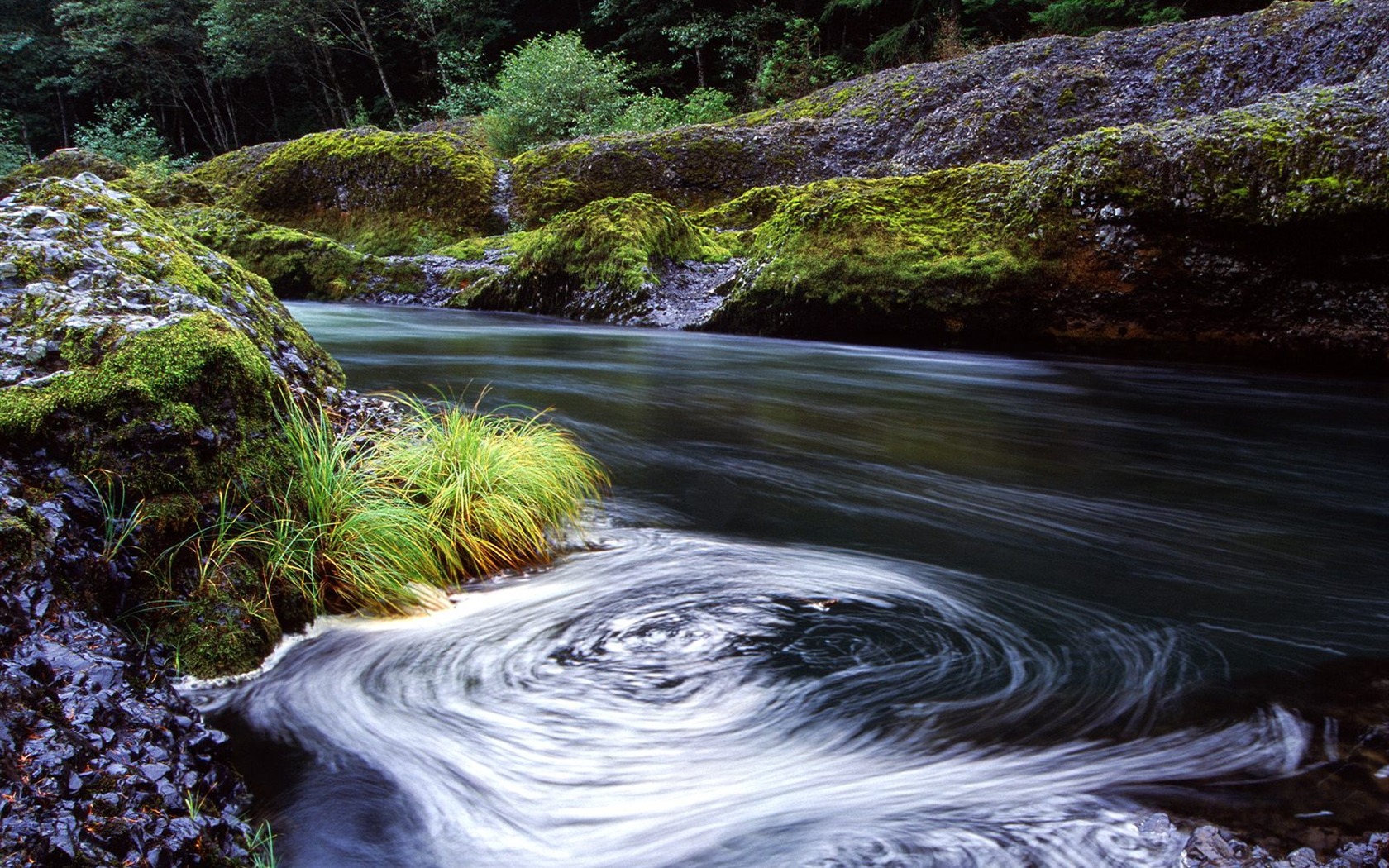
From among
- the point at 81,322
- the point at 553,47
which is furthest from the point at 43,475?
the point at 553,47

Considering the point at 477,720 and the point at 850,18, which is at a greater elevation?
the point at 850,18

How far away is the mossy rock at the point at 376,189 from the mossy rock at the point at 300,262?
1.11 meters

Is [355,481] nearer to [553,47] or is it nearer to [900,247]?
[900,247]

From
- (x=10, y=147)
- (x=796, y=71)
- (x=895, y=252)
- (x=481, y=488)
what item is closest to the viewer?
(x=481, y=488)

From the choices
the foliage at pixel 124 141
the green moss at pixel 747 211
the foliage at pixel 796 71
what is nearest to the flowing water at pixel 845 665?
the green moss at pixel 747 211

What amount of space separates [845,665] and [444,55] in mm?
32973

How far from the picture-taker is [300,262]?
14609mm

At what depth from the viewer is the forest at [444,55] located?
21938 millimetres

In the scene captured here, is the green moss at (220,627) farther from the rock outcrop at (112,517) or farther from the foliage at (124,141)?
the foliage at (124,141)

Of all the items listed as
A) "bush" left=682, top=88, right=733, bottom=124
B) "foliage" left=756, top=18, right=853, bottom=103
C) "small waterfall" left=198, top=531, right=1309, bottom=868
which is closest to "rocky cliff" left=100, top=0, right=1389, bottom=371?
"bush" left=682, top=88, right=733, bottom=124

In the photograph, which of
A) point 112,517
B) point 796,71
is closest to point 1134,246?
point 112,517

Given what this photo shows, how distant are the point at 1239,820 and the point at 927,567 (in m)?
1.92

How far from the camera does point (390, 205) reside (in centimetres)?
1631

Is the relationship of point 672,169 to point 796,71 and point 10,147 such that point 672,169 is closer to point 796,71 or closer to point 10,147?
point 796,71
